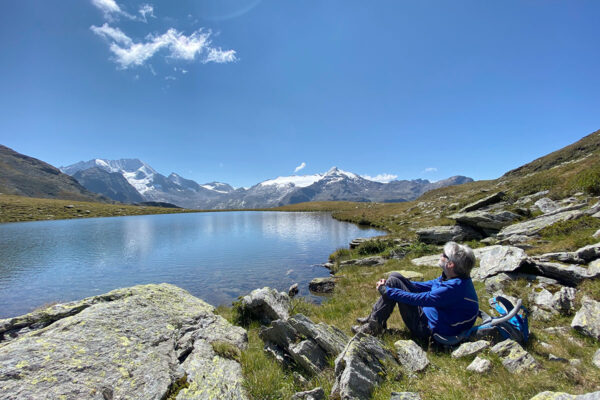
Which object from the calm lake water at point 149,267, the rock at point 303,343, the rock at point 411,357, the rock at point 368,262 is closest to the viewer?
the rock at point 411,357

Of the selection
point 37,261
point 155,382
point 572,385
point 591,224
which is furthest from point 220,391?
point 37,261

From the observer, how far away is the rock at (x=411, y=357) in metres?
5.98

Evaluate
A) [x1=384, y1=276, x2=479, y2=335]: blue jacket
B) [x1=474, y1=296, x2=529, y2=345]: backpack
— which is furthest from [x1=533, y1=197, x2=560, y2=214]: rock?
[x1=384, y1=276, x2=479, y2=335]: blue jacket

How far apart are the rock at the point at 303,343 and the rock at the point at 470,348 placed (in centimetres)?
295

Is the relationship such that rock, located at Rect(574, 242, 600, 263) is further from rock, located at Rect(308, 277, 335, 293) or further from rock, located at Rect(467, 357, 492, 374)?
rock, located at Rect(308, 277, 335, 293)

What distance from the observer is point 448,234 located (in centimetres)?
2464

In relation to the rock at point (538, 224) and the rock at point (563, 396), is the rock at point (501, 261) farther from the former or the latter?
the rock at point (563, 396)

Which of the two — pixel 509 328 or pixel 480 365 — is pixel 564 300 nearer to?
pixel 509 328

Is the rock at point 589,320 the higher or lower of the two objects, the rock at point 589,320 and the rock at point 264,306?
the higher

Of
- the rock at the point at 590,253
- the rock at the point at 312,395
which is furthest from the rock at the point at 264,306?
the rock at the point at 590,253

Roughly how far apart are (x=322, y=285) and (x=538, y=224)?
15.9 meters

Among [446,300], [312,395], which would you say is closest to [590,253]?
[446,300]

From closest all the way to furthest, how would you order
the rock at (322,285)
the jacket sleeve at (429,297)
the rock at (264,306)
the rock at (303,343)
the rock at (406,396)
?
the rock at (406,396), the rock at (303,343), the jacket sleeve at (429,297), the rock at (264,306), the rock at (322,285)

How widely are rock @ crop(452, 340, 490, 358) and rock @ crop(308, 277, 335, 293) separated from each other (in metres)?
12.9
